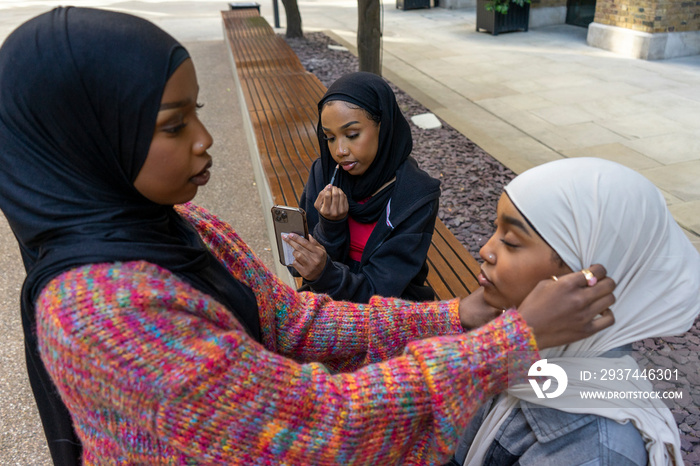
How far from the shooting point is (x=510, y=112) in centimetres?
728

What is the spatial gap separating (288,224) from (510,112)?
5.52m

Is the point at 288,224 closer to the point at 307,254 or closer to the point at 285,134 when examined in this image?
the point at 307,254

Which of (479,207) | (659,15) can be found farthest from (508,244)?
(659,15)

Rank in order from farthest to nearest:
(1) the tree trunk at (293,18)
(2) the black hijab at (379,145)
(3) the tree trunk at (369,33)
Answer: (1) the tree trunk at (293,18), (3) the tree trunk at (369,33), (2) the black hijab at (379,145)

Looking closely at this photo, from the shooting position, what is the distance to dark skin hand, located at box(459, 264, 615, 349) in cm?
130

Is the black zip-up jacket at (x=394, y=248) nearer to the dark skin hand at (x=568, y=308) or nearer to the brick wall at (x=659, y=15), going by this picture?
the dark skin hand at (x=568, y=308)

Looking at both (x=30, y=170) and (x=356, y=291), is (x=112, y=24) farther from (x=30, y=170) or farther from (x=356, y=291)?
(x=356, y=291)

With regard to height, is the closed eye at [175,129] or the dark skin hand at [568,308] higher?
the closed eye at [175,129]

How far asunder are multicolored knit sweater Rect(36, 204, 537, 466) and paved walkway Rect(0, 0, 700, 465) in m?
2.14

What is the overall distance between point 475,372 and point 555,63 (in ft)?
31.1

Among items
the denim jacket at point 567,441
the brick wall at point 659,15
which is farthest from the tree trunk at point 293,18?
the denim jacket at point 567,441

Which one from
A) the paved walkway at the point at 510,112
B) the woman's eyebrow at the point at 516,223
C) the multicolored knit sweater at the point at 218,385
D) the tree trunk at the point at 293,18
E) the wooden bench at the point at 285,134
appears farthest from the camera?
the tree trunk at the point at 293,18

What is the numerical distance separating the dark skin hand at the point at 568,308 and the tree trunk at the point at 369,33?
18.2 ft

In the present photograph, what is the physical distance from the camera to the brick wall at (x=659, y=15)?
9109mm
